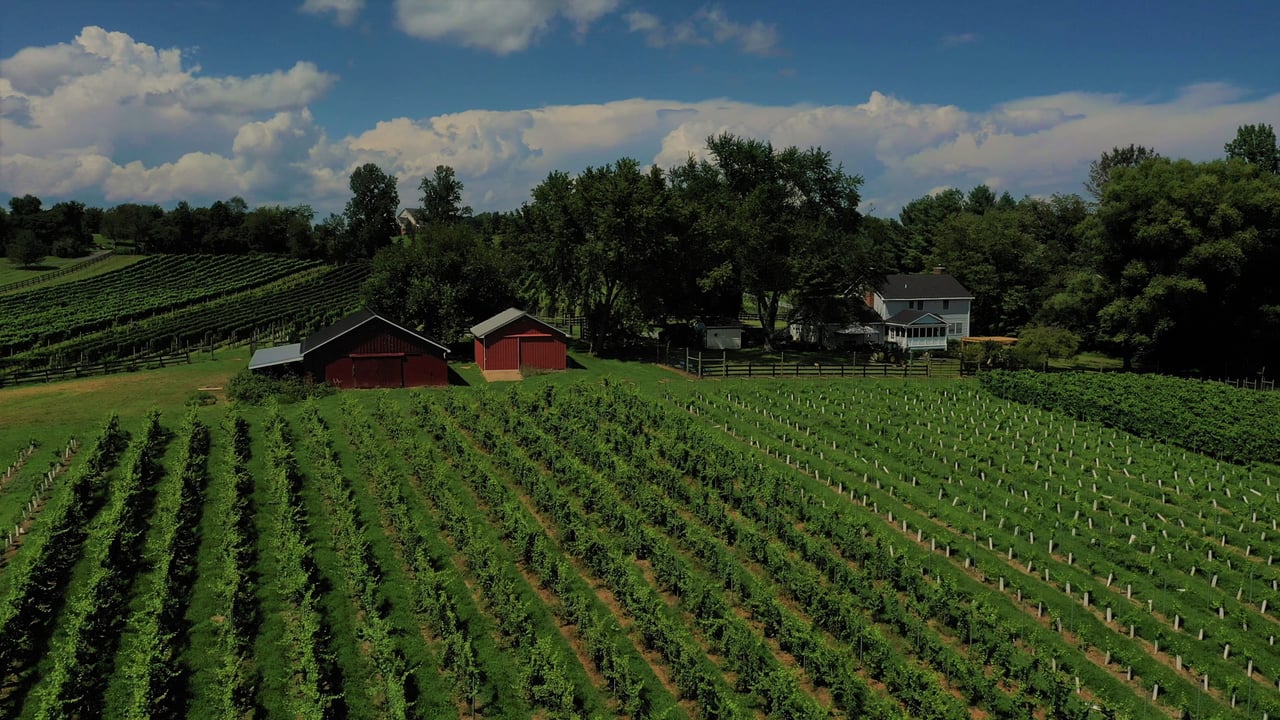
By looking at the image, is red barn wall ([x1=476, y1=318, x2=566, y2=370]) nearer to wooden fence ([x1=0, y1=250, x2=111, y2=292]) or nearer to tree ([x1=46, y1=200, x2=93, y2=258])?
wooden fence ([x1=0, y1=250, x2=111, y2=292])

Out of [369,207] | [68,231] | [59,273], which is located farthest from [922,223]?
[68,231]

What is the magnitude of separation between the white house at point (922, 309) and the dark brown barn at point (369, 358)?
37.1 meters

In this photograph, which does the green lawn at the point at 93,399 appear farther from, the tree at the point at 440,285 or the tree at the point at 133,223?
the tree at the point at 133,223

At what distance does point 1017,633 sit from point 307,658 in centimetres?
1463

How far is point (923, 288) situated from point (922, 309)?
6.23 ft

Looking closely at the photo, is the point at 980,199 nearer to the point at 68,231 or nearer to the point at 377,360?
the point at 377,360

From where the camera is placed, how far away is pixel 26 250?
11156 cm

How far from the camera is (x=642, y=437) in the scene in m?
32.2

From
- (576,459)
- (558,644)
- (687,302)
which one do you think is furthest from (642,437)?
(687,302)

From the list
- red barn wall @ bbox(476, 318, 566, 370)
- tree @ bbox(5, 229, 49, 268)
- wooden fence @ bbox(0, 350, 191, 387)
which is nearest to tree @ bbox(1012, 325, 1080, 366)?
red barn wall @ bbox(476, 318, 566, 370)

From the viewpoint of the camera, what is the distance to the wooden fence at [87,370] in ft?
149

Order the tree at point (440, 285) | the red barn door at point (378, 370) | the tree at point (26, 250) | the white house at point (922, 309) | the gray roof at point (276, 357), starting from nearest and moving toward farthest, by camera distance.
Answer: the gray roof at point (276, 357)
the red barn door at point (378, 370)
the tree at point (440, 285)
the white house at point (922, 309)
the tree at point (26, 250)

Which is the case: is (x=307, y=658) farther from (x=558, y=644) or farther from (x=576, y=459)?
(x=576, y=459)

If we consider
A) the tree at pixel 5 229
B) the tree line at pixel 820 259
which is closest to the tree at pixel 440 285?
the tree line at pixel 820 259
